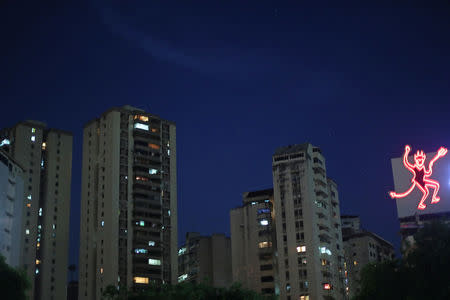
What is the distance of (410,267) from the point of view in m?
56.6

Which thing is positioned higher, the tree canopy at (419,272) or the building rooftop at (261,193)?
the building rooftop at (261,193)

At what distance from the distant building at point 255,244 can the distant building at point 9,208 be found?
5093 cm

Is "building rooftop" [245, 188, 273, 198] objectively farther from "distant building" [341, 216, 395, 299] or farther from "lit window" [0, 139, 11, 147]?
"lit window" [0, 139, 11, 147]

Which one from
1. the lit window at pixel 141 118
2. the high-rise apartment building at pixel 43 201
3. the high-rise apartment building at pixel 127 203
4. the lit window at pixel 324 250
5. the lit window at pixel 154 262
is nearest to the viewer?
the high-rise apartment building at pixel 127 203

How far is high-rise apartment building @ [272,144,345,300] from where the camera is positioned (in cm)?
12531

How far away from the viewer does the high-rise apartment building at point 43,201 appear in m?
143

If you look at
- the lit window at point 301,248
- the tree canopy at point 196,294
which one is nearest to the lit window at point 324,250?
the lit window at point 301,248

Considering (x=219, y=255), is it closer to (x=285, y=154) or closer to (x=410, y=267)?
(x=285, y=154)

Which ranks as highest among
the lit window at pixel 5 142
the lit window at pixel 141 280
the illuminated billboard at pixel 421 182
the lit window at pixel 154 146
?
the lit window at pixel 5 142

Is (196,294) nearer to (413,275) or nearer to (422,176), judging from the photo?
(422,176)

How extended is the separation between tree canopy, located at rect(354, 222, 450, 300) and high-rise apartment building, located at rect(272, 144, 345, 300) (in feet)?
217

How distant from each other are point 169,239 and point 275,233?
22.4m

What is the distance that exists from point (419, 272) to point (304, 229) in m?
73.3

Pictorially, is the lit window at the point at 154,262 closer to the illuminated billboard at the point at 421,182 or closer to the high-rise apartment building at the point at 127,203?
the high-rise apartment building at the point at 127,203
